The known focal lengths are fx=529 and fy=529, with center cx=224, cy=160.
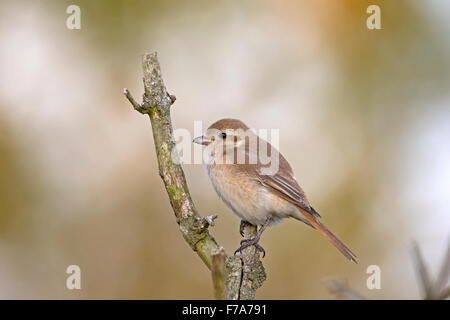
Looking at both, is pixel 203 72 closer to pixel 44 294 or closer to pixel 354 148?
pixel 354 148

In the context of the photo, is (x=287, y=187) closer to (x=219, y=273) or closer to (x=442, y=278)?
(x=219, y=273)

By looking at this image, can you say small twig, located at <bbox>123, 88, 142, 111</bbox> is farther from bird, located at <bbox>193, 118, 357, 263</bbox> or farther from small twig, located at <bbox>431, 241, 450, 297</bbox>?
small twig, located at <bbox>431, 241, 450, 297</bbox>

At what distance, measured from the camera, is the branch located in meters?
2.70

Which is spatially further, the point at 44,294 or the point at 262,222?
the point at 44,294

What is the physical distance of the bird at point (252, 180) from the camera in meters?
3.86

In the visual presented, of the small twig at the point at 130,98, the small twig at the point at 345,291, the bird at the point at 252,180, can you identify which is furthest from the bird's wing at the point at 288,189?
the small twig at the point at 345,291

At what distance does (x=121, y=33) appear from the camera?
5996 mm

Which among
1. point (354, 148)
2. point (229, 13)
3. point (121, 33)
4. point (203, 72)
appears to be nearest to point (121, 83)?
point (121, 33)

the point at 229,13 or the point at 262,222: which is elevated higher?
the point at 229,13

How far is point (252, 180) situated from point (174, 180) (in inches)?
51.1

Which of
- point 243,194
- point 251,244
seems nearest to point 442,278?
point 251,244

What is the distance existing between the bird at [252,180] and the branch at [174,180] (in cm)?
100

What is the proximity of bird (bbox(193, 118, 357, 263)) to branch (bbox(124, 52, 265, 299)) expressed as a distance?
1005 millimetres

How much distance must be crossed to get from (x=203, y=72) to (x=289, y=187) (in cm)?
267
